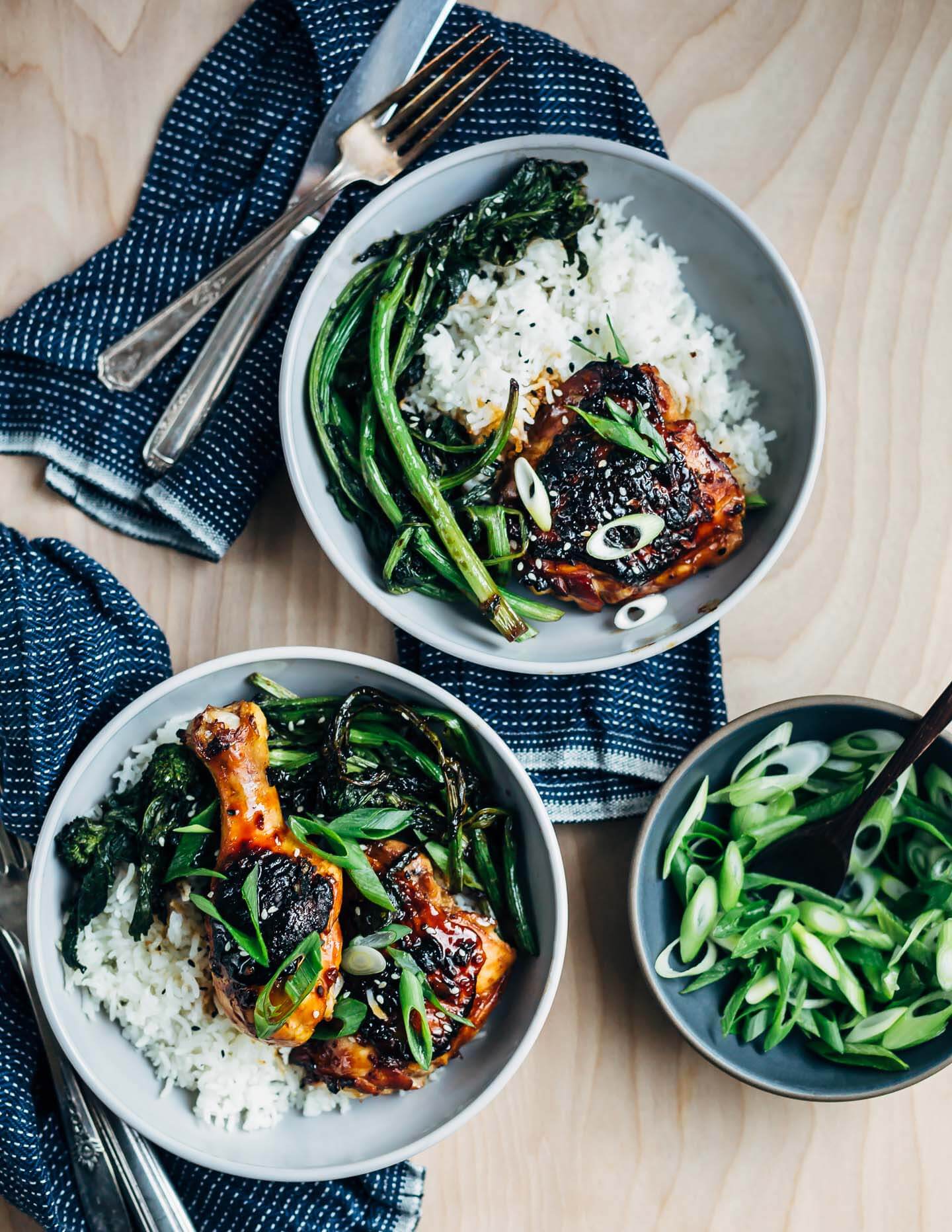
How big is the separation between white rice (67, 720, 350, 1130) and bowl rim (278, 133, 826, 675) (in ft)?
2.15

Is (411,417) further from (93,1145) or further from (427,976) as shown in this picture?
(93,1145)

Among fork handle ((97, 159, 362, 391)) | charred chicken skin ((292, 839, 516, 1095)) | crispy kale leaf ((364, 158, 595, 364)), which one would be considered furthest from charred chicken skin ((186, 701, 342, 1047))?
crispy kale leaf ((364, 158, 595, 364))

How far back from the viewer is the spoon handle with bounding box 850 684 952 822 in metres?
2.42

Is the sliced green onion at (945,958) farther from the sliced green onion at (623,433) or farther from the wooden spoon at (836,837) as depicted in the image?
the sliced green onion at (623,433)

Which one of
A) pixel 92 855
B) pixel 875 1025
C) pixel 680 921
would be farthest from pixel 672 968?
pixel 92 855

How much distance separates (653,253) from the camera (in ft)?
9.21

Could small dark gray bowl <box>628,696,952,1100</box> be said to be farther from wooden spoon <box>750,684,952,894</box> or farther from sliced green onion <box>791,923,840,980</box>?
sliced green onion <box>791,923,840,980</box>

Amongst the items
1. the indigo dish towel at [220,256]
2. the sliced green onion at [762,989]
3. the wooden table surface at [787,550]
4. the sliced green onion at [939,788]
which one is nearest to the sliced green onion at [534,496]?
the wooden table surface at [787,550]

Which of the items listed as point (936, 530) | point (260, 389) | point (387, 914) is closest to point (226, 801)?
point (387, 914)

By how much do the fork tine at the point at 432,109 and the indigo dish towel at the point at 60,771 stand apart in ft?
4.48

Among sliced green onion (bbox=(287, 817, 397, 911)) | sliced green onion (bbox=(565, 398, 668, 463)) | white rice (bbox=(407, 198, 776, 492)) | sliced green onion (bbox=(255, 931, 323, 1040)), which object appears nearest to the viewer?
sliced green onion (bbox=(255, 931, 323, 1040))

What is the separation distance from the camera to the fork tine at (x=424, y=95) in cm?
271

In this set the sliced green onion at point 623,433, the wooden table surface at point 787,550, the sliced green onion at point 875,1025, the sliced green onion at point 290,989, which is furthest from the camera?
the wooden table surface at point 787,550

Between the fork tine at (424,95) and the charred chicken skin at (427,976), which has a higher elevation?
the fork tine at (424,95)
